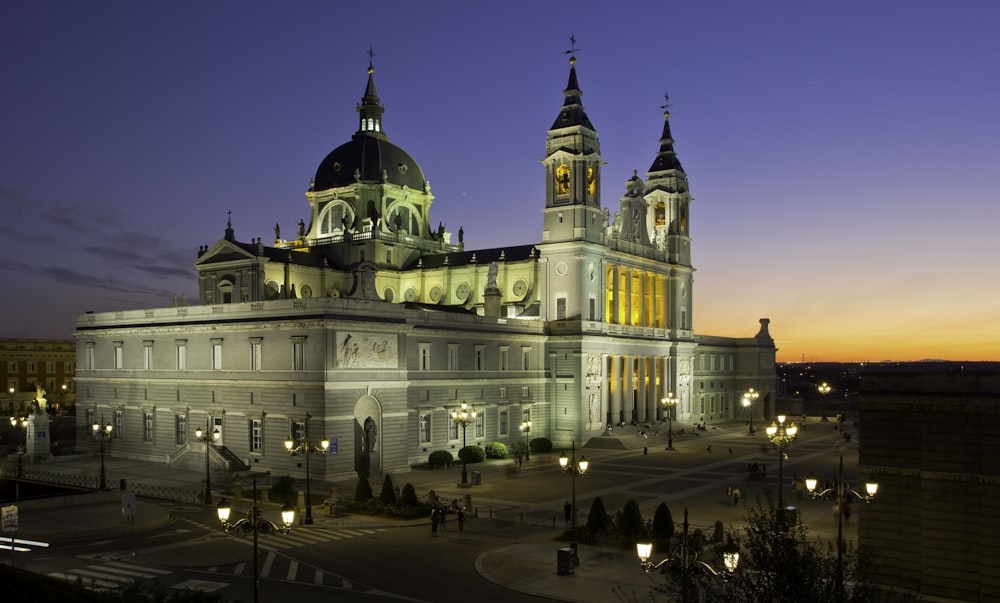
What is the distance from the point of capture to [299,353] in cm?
5747

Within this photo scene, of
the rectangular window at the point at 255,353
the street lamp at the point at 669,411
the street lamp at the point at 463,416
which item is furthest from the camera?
the street lamp at the point at 669,411

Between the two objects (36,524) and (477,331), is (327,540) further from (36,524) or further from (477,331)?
(477,331)

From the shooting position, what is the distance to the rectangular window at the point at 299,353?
5722cm

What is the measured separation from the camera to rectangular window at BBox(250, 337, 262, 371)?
59969 mm

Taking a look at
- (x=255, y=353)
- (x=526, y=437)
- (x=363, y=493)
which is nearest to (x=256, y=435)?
(x=255, y=353)

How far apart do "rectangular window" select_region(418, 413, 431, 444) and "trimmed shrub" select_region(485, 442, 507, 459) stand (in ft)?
17.8

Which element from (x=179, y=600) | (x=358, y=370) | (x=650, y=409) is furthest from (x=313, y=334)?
(x=650, y=409)

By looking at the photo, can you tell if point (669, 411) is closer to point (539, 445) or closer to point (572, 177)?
point (539, 445)

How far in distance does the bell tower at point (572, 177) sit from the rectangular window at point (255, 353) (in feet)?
111

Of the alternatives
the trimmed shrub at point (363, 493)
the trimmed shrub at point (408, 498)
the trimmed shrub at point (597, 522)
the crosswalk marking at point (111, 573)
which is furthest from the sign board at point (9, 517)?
the trimmed shrub at point (597, 522)

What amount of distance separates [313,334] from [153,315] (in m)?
19.2

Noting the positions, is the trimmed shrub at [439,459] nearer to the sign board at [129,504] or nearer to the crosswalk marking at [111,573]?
the sign board at [129,504]

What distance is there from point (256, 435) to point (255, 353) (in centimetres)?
545

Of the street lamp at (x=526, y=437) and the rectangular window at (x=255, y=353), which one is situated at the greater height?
the rectangular window at (x=255, y=353)
